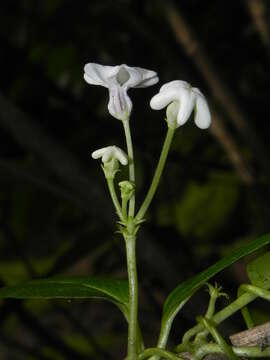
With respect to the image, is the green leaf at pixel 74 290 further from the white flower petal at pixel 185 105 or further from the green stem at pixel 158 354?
the white flower petal at pixel 185 105

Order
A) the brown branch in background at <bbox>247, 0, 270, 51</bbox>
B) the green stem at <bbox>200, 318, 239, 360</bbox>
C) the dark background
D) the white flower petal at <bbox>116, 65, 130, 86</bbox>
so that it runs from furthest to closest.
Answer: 1. the brown branch in background at <bbox>247, 0, 270, 51</bbox>
2. the dark background
3. the white flower petal at <bbox>116, 65, 130, 86</bbox>
4. the green stem at <bbox>200, 318, 239, 360</bbox>

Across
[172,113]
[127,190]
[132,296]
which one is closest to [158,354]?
[132,296]

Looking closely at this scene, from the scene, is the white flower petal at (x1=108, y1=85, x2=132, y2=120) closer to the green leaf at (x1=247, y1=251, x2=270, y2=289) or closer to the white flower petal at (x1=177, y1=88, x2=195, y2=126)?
the white flower petal at (x1=177, y1=88, x2=195, y2=126)

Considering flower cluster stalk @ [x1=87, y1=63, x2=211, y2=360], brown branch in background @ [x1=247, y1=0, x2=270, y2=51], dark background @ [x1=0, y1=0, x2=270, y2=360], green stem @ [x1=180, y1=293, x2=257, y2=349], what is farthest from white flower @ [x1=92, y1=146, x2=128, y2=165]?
brown branch in background @ [x1=247, y1=0, x2=270, y2=51]

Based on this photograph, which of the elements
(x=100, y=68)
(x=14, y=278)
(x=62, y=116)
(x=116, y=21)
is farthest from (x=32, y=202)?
(x=100, y=68)

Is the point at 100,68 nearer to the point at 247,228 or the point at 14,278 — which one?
the point at 14,278

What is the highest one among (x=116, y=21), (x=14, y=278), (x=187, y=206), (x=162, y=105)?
(x=116, y=21)

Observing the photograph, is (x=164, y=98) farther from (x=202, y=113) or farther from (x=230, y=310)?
(x=230, y=310)

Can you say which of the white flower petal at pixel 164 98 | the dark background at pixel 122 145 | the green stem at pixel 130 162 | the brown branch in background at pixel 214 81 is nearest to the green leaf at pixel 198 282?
the green stem at pixel 130 162
